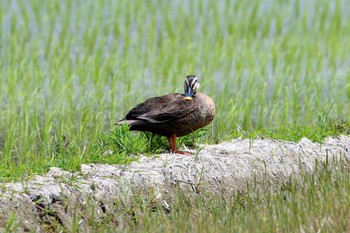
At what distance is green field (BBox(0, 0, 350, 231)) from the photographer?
311 inches

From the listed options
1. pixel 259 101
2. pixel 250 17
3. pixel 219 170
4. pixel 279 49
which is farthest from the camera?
pixel 250 17

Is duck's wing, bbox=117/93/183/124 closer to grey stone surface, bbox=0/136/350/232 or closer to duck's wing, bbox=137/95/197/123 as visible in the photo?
duck's wing, bbox=137/95/197/123

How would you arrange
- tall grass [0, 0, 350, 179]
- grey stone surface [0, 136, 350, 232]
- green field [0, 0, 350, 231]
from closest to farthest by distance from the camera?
grey stone surface [0, 136, 350, 232]
green field [0, 0, 350, 231]
tall grass [0, 0, 350, 179]

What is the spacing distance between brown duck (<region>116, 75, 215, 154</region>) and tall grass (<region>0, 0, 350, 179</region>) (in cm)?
48

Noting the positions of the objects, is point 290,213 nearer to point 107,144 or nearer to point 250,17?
point 107,144

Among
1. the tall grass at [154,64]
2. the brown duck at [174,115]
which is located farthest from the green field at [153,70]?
the brown duck at [174,115]

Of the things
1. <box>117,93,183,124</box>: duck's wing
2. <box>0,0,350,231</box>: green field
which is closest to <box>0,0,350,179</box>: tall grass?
<box>0,0,350,231</box>: green field

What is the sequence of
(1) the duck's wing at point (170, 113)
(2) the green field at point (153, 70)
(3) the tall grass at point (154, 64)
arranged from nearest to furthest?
(1) the duck's wing at point (170, 113), (2) the green field at point (153, 70), (3) the tall grass at point (154, 64)

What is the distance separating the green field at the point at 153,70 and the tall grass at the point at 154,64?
0.02m

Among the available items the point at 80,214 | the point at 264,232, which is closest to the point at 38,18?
the point at 80,214

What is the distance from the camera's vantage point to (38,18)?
12.8 m

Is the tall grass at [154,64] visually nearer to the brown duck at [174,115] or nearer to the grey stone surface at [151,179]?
the grey stone surface at [151,179]

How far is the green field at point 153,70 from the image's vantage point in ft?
25.9

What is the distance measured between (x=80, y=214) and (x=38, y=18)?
7227mm
